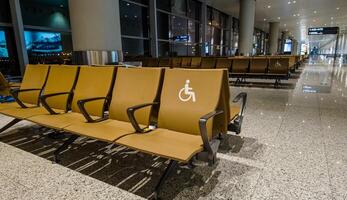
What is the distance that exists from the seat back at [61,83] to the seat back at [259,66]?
517cm

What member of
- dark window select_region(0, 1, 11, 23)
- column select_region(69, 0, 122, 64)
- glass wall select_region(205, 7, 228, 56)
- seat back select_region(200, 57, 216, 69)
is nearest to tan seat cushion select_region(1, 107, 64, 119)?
column select_region(69, 0, 122, 64)

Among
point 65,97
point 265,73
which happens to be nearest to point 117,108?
point 65,97

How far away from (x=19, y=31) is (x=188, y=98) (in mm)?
6061

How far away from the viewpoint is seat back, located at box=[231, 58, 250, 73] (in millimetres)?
6751

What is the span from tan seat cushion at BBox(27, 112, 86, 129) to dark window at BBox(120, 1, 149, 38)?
727cm

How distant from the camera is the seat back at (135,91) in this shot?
209 centimetres

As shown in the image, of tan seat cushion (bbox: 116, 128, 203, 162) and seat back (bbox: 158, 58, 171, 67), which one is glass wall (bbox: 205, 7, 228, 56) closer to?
seat back (bbox: 158, 58, 171, 67)

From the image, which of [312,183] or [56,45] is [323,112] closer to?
[312,183]

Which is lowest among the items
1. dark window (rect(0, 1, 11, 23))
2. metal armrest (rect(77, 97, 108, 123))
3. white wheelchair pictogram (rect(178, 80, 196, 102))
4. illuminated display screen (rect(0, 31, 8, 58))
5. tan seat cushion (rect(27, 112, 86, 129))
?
tan seat cushion (rect(27, 112, 86, 129))

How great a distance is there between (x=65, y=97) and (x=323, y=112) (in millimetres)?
3906

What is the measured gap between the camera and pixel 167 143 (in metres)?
1.66

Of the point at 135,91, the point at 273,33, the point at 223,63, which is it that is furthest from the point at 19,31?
the point at 273,33

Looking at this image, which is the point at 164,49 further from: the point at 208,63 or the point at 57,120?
the point at 57,120

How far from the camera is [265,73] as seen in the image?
635 cm
